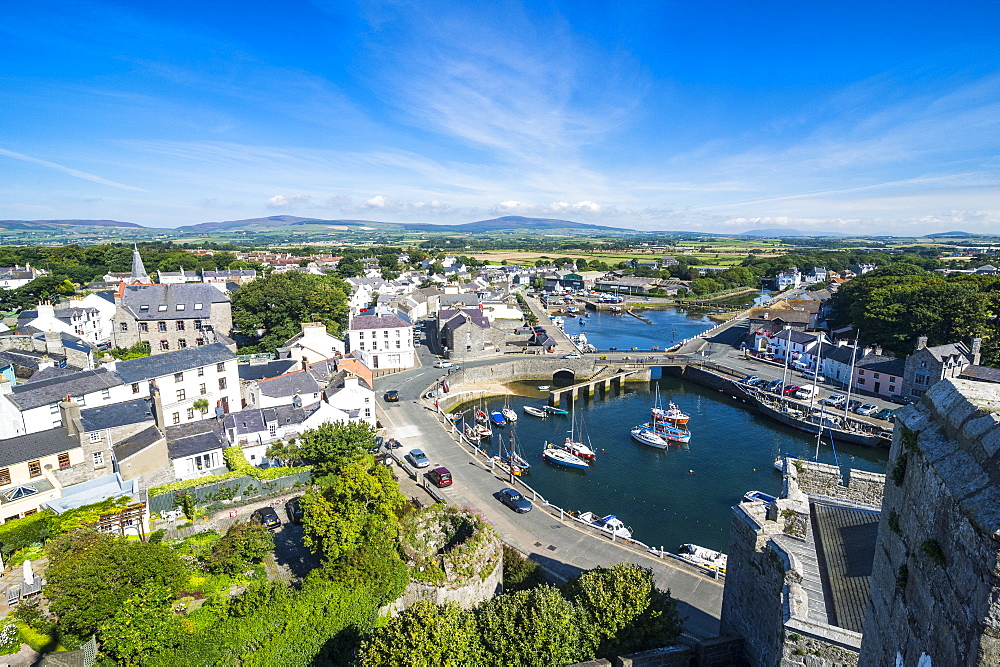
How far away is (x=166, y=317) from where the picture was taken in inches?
1973

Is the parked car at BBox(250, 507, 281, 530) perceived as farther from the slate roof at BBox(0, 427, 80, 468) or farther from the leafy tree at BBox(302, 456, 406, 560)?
the slate roof at BBox(0, 427, 80, 468)

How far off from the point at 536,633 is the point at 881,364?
152ft

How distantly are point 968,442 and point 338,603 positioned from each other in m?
16.9

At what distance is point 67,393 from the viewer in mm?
28031

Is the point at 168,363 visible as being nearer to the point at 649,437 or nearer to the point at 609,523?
the point at 609,523

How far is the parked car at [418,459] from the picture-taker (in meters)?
31.2

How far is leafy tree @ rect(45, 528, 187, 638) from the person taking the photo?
15219mm

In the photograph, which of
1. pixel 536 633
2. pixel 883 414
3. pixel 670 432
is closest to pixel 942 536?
pixel 536 633

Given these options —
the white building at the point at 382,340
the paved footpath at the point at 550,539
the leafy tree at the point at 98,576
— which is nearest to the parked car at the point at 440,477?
the paved footpath at the point at 550,539

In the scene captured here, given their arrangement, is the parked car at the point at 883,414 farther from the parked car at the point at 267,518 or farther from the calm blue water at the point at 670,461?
the parked car at the point at 267,518

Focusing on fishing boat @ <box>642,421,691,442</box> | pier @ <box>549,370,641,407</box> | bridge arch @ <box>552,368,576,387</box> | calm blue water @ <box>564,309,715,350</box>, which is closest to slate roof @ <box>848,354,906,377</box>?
fishing boat @ <box>642,421,691,442</box>

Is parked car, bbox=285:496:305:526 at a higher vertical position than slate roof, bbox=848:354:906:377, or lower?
lower

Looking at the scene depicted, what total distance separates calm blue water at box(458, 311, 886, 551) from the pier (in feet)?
3.43

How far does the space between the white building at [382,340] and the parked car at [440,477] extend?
927 inches
